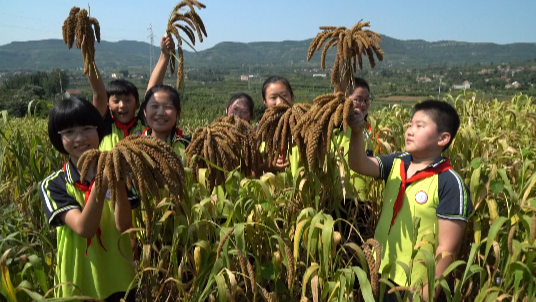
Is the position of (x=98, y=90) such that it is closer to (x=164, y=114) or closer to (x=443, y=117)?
(x=164, y=114)

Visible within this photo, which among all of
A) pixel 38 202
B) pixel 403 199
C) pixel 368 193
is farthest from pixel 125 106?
pixel 403 199

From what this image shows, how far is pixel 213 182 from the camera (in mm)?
2428

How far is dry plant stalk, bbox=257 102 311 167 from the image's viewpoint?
1946 millimetres

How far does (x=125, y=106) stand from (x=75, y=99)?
123cm

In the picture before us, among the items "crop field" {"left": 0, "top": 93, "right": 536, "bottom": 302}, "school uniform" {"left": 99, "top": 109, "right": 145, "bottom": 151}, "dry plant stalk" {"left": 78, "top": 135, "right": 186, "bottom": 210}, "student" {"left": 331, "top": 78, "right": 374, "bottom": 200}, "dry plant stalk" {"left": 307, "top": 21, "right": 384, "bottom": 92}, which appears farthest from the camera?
"school uniform" {"left": 99, "top": 109, "right": 145, "bottom": 151}

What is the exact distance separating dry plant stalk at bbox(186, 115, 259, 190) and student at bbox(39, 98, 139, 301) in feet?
1.57

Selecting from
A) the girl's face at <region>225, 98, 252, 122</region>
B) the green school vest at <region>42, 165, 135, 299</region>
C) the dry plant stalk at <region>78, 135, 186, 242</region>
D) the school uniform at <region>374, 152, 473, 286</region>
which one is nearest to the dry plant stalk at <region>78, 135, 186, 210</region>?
the dry plant stalk at <region>78, 135, 186, 242</region>

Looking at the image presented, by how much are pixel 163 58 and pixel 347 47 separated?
1675mm

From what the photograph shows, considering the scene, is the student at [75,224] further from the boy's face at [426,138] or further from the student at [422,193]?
the boy's face at [426,138]

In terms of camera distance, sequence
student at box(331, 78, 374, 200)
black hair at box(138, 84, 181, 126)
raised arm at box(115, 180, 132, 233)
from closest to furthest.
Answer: raised arm at box(115, 180, 132, 233) → student at box(331, 78, 374, 200) → black hair at box(138, 84, 181, 126)

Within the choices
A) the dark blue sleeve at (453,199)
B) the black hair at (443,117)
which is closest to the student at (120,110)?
the black hair at (443,117)

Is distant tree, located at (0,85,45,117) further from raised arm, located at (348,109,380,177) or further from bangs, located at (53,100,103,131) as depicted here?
raised arm, located at (348,109,380,177)

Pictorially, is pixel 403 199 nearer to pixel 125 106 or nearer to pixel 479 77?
pixel 125 106

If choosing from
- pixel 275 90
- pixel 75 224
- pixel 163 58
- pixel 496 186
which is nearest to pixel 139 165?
pixel 75 224
